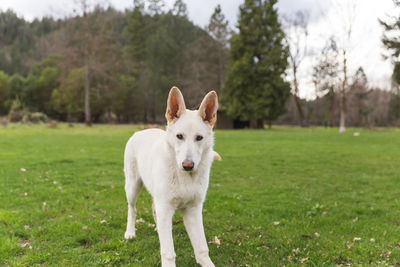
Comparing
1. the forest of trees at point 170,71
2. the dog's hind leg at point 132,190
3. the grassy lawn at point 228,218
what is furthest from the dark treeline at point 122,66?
the dog's hind leg at point 132,190

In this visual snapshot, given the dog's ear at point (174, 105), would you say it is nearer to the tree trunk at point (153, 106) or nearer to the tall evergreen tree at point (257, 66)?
the tall evergreen tree at point (257, 66)

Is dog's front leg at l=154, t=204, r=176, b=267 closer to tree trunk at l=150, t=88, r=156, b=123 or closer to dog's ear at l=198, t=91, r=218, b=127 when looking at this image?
dog's ear at l=198, t=91, r=218, b=127

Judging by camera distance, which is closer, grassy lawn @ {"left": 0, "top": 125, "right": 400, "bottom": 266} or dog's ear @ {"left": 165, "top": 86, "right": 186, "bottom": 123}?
dog's ear @ {"left": 165, "top": 86, "right": 186, "bottom": 123}

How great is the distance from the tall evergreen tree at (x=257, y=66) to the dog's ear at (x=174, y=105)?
114ft

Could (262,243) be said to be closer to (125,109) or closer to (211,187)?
(211,187)

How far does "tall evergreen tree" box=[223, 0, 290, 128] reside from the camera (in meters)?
38.1

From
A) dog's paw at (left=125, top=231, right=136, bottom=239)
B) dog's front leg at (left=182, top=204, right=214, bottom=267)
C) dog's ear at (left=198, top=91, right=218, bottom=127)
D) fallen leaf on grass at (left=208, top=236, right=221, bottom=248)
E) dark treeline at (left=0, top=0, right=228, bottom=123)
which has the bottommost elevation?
fallen leaf on grass at (left=208, top=236, right=221, bottom=248)

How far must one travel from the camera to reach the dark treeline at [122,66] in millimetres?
39875

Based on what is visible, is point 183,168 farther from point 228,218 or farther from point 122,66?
point 122,66

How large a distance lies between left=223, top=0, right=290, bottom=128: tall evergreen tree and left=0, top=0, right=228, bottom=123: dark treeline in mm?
5196

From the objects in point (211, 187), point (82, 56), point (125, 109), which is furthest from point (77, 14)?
point (211, 187)

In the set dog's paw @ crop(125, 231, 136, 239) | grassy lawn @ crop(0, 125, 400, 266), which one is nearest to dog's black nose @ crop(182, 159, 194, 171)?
grassy lawn @ crop(0, 125, 400, 266)

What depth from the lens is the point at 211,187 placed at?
8.04 meters

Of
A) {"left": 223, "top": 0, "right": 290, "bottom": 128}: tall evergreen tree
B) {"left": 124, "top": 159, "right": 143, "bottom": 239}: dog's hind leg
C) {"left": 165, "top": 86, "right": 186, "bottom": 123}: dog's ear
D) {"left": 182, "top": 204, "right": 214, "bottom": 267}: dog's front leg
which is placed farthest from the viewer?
{"left": 223, "top": 0, "right": 290, "bottom": 128}: tall evergreen tree
